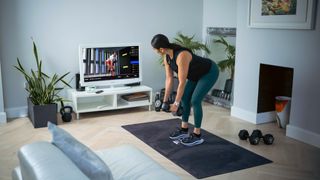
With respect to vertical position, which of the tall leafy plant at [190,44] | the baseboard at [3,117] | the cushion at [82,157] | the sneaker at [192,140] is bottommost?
the sneaker at [192,140]

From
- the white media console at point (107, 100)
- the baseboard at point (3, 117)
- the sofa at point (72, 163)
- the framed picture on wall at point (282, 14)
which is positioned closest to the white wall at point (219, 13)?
the framed picture on wall at point (282, 14)

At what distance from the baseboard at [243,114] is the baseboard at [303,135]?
0.60 meters

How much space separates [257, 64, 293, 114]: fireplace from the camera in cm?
468

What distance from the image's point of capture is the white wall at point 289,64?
386 centimetres

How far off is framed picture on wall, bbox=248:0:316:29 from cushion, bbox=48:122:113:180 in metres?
2.94

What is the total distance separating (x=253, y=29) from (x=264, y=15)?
27 cm

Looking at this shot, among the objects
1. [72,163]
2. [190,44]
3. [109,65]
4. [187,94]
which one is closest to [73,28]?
[109,65]

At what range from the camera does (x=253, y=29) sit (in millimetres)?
4594

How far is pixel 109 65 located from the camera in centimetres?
508

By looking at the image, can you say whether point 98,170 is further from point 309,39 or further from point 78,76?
point 78,76

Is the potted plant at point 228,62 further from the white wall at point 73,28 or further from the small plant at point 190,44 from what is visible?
the white wall at point 73,28

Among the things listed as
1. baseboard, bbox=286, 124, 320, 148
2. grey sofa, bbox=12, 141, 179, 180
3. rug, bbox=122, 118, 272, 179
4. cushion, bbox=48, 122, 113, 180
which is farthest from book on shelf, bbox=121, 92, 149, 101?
cushion, bbox=48, 122, 113, 180

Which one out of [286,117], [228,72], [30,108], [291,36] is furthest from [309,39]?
[30,108]

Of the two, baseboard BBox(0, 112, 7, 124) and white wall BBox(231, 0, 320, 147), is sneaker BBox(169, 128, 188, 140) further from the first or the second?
baseboard BBox(0, 112, 7, 124)
